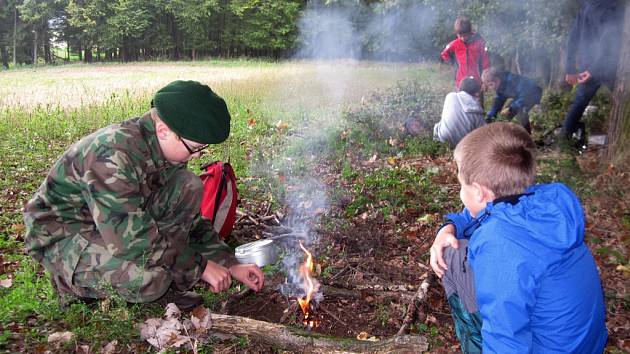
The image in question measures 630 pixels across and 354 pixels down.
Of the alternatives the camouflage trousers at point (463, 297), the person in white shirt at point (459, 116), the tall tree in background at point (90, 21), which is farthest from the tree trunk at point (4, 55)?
the camouflage trousers at point (463, 297)

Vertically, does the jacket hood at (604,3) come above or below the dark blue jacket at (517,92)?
above

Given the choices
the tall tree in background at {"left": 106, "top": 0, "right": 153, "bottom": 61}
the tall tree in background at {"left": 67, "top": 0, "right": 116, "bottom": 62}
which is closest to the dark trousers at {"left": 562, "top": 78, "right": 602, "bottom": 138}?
the tall tree in background at {"left": 106, "top": 0, "right": 153, "bottom": 61}

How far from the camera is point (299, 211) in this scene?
15.8 feet

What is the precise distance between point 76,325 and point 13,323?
40 cm

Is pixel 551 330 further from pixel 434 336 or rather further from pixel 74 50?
pixel 74 50

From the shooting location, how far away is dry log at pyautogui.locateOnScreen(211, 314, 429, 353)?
7.79 feet

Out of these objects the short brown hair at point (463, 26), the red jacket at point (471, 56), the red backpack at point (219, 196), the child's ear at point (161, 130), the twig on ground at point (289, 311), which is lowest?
the twig on ground at point (289, 311)

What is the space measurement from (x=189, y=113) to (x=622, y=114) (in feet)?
16.1

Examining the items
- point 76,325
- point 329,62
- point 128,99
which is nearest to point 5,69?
point 128,99

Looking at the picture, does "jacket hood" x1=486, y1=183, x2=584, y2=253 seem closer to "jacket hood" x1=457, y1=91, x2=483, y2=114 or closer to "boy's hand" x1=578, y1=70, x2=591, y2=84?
"jacket hood" x1=457, y1=91, x2=483, y2=114

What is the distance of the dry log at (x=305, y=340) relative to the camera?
238 cm

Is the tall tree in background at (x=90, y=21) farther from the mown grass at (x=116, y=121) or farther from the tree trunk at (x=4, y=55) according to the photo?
the tree trunk at (x=4, y=55)

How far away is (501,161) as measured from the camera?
78.5 inches

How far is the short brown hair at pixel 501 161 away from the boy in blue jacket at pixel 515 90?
236 inches
